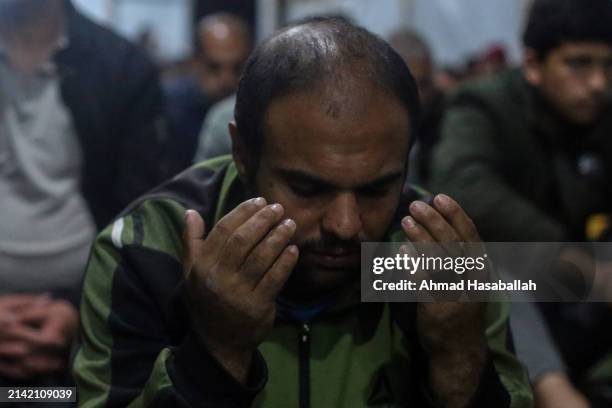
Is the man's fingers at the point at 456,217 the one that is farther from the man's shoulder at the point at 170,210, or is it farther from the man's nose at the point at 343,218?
the man's shoulder at the point at 170,210

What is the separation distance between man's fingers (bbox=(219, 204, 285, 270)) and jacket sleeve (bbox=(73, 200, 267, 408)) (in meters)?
0.15

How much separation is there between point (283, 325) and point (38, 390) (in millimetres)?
409

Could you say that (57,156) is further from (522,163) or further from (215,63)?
(215,63)

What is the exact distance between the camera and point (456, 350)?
1304 mm

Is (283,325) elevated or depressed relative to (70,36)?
depressed

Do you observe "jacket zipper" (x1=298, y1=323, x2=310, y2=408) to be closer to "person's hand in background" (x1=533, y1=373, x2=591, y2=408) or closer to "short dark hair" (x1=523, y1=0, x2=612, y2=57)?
"person's hand in background" (x1=533, y1=373, x2=591, y2=408)

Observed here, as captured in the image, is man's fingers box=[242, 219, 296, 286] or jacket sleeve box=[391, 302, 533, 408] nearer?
man's fingers box=[242, 219, 296, 286]

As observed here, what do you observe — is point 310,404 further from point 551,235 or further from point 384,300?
point 551,235

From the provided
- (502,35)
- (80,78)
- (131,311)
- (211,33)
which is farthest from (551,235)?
(502,35)

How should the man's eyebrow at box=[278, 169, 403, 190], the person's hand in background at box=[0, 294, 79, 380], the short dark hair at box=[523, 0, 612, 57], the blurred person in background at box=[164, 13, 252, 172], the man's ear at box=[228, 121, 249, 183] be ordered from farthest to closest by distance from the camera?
1. the blurred person in background at box=[164, 13, 252, 172]
2. the short dark hair at box=[523, 0, 612, 57]
3. the person's hand in background at box=[0, 294, 79, 380]
4. the man's ear at box=[228, 121, 249, 183]
5. the man's eyebrow at box=[278, 169, 403, 190]

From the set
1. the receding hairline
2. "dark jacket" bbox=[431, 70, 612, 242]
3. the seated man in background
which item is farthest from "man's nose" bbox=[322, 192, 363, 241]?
the receding hairline

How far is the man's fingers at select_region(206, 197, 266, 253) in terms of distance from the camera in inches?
48.1

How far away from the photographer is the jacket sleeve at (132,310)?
1333 mm

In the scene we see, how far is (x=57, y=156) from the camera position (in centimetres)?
201
